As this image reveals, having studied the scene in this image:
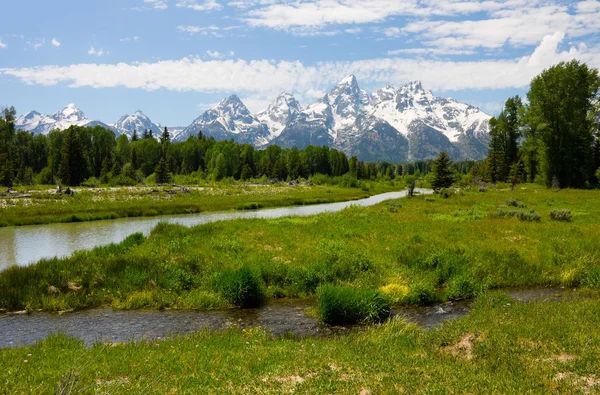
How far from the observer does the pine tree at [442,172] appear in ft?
228

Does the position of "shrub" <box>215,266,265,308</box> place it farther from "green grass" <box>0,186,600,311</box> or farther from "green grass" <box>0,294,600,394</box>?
"green grass" <box>0,294,600,394</box>

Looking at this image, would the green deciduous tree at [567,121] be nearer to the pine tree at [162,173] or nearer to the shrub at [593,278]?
the shrub at [593,278]

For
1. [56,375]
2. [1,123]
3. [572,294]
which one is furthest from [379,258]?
[1,123]

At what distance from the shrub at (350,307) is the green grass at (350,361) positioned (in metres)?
1.74

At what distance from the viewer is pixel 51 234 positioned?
36000 millimetres

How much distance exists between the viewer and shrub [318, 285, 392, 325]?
14875 mm

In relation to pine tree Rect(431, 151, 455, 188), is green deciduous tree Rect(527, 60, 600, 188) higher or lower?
higher

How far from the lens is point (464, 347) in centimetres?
1116

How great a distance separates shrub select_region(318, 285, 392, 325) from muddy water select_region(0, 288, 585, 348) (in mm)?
522

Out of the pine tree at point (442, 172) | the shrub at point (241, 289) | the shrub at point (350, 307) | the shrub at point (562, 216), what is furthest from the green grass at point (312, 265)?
the pine tree at point (442, 172)

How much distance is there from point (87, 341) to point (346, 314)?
30.7ft

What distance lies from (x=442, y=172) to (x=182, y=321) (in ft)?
215

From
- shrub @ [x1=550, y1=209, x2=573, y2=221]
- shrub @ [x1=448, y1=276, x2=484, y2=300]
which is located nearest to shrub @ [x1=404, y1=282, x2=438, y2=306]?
shrub @ [x1=448, y1=276, x2=484, y2=300]

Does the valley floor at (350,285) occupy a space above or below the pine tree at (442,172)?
below
